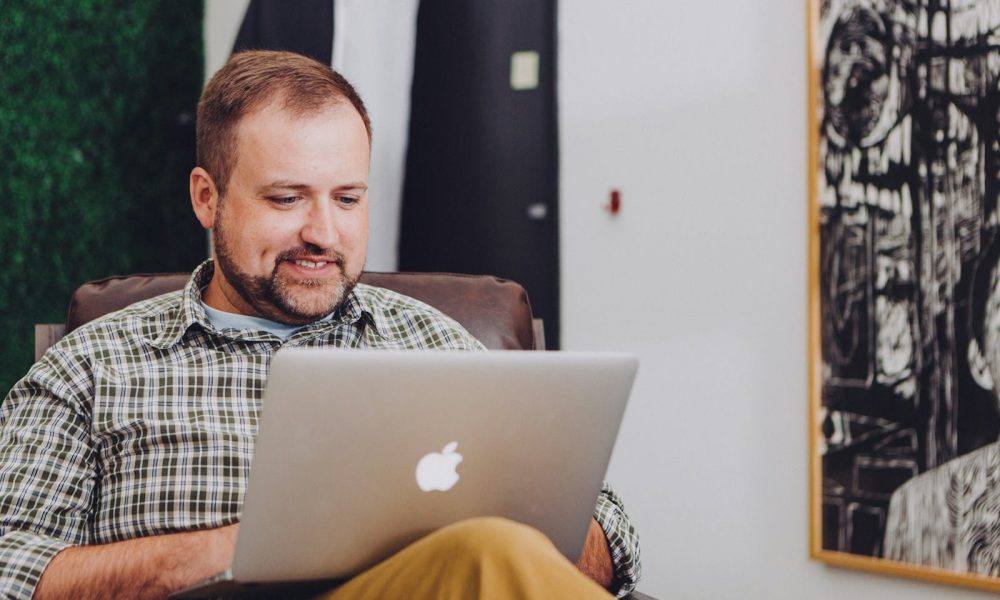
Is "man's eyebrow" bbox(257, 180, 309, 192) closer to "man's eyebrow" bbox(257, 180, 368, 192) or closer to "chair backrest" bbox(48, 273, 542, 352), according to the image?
"man's eyebrow" bbox(257, 180, 368, 192)

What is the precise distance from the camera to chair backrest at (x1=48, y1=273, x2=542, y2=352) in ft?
5.33

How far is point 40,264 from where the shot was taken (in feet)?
7.66

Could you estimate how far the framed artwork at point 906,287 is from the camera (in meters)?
1.73

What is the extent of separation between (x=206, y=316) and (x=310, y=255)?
7.2 inches

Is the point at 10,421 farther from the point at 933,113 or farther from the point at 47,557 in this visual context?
the point at 933,113

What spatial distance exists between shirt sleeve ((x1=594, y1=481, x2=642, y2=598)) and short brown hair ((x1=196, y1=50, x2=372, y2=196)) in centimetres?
68

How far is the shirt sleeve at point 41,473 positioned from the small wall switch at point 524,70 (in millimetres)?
1244

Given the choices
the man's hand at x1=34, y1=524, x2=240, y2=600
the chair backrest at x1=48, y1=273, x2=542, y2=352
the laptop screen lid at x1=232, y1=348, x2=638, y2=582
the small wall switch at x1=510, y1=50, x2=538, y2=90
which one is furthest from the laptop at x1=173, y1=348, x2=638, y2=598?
the small wall switch at x1=510, y1=50, x2=538, y2=90

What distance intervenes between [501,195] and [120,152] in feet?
3.14

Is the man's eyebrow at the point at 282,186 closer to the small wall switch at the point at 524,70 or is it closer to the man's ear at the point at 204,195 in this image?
the man's ear at the point at 204,195

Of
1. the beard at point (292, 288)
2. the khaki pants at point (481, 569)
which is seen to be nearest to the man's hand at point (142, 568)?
the khaki pants at point (481, 569)

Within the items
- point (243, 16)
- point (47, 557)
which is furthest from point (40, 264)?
point (47, 557)

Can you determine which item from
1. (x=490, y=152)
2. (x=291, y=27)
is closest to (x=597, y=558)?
(x=490, y=152)

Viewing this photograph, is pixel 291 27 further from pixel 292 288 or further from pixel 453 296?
pixel 292 288
